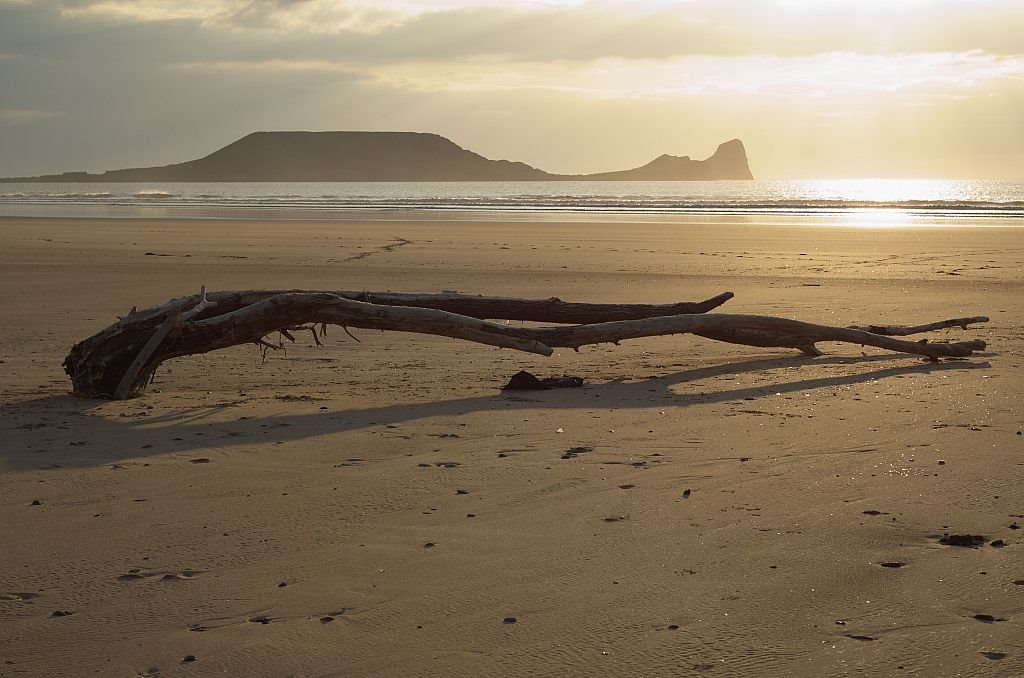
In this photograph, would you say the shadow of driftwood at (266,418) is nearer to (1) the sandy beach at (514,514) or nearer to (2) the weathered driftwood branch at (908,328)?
(1) the sandy beach at (514,514)

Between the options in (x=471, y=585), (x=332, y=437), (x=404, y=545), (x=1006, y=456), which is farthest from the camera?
(x=332, y=437)

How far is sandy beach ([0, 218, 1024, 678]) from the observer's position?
3.05 meters

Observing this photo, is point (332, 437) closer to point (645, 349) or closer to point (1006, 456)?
point (1006, 456)

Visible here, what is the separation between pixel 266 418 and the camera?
608 cm

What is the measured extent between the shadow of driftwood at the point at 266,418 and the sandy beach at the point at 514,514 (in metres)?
0.03

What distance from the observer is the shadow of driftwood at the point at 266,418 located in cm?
532

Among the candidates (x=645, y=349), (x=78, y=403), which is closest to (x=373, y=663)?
(x=78, y=403)

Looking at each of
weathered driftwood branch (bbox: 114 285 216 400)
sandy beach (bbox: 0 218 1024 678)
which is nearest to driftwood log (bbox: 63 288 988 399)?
weathered driftwood branch (bbox: 114 285 216 400)

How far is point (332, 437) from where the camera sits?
18.2ft

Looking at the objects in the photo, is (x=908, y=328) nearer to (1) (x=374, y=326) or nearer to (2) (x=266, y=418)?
(1) (x=374, y=326)

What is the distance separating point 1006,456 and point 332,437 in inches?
137

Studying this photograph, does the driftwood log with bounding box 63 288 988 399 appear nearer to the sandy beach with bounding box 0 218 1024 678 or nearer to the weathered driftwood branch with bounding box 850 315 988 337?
the weathered driftwood branch with bounding box 850 315 988 337

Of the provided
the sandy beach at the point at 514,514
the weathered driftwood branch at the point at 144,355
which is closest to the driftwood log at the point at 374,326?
the weathered driftwood branch at the point at 144,355

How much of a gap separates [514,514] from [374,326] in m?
3.10
